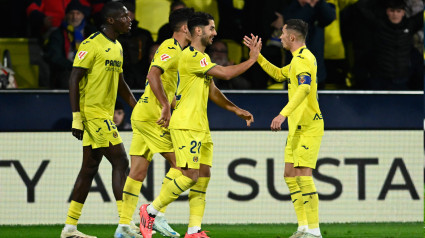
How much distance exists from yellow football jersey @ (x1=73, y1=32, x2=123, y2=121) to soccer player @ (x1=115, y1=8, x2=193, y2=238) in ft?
1.06

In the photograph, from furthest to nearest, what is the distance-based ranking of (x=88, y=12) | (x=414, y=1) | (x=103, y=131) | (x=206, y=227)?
(x=414, y=1)
(x=88, y=12)
(x=206, y=227)
(x=103, y=131)

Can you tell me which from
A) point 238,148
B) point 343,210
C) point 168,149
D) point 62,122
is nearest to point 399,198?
point 343,210

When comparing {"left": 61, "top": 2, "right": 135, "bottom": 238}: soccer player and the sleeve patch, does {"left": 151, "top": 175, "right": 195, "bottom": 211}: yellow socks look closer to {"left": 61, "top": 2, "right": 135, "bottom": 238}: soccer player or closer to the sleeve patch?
{"left": 61, "top": 2, "right": 135, "bottom": 238}: soccer player

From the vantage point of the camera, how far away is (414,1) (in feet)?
34.4

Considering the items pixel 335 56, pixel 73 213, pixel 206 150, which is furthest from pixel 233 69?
pixel 335 56

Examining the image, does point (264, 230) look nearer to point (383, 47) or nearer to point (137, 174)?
point (137, 174)

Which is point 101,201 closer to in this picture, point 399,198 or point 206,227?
point 206,227

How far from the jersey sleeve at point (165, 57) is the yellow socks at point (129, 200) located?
103 cm

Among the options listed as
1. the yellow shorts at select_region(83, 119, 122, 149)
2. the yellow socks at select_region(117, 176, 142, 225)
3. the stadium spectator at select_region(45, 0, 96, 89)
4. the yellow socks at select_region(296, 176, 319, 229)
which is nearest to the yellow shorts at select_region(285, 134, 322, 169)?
the yellow socks at select_region(296, 176, 319, 229)

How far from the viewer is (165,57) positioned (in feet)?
23.4

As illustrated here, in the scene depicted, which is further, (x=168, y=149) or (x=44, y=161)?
(x=44, y=161)

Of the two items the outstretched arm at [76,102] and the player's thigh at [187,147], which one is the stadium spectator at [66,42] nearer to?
the outstretched arm at [76,102]

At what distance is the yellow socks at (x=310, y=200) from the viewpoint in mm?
7137

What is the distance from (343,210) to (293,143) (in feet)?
6.67
